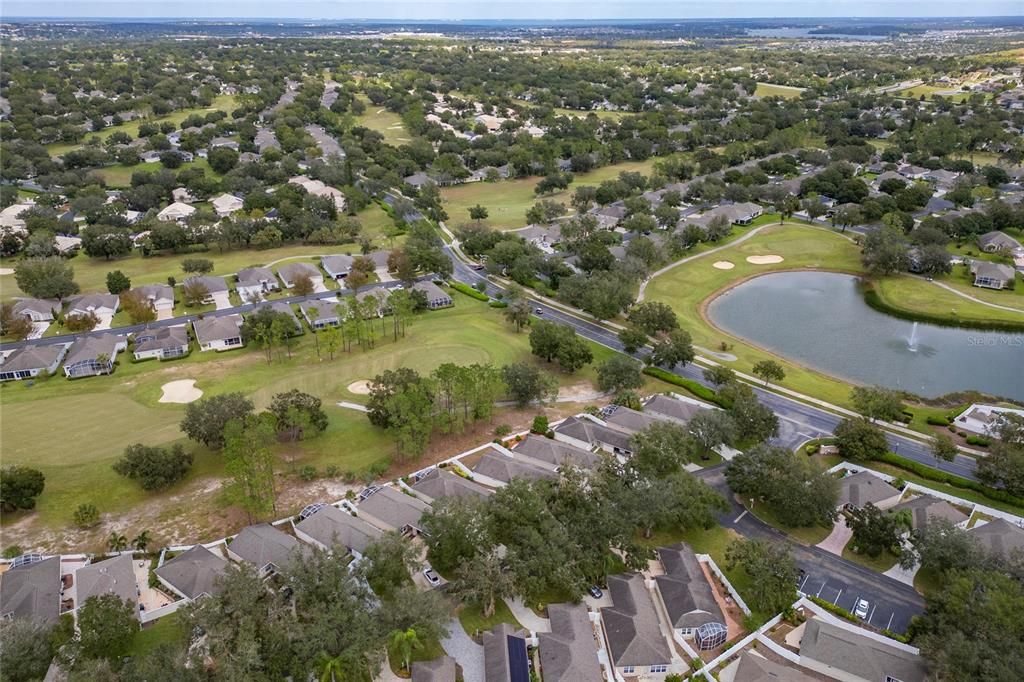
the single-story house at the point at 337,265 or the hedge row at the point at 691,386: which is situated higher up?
the single-story house at the point at 337,265

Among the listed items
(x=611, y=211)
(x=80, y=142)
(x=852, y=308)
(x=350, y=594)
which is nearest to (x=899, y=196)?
(x=852, y=308)

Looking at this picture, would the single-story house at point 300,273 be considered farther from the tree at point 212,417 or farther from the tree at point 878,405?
the tree at point 878,405

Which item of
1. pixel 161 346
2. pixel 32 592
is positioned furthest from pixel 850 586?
pixel 161 346

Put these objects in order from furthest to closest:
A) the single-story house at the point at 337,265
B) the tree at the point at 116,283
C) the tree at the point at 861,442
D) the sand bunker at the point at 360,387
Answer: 1. the single-story house at the point at 337,265
2. the tree at the point at 116,283
3. the sand bunker at the point at 360,387
4. the tree at the point at 861,442

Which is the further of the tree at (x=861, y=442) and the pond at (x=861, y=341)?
the pond at (x=861, y=341)

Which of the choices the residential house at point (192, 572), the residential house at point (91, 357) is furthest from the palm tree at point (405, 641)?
the residential house at point (91, 357)

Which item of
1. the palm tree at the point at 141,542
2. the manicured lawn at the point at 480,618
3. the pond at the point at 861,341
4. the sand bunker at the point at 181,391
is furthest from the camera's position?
the pond at the point at 861,341

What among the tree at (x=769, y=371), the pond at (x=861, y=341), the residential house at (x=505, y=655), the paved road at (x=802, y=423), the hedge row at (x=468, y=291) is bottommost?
the pond at (x=861, y=341)
